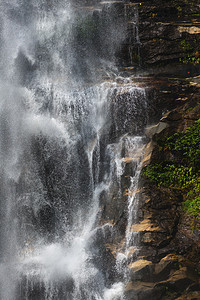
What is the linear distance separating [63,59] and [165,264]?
699 cm

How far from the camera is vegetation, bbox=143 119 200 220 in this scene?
747 centimetres

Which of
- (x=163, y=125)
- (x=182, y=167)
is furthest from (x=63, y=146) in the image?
(x=182, y=167)

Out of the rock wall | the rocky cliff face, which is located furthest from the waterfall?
the rock wall

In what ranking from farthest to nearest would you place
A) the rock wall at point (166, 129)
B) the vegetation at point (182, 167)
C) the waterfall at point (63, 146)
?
the waterfall at point (63, 146) < the vegetation at point (182, 167) < the rock wall at point (166, 129)

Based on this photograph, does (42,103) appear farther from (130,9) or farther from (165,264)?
(165,264)

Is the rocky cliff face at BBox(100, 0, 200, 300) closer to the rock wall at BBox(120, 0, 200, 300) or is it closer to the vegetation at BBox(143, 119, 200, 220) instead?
the rock wall at BBox(120, 0, 200, 300)

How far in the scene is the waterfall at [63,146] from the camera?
7.80 m

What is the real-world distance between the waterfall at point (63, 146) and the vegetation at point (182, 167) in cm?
68

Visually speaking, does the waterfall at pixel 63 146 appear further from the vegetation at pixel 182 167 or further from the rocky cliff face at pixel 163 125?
the vegetation at pixel 182 167

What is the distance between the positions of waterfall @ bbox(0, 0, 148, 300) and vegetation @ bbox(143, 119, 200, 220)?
0.68 metres

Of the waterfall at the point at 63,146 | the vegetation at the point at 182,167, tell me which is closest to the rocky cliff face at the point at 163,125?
the vegetation at the point at 182,167

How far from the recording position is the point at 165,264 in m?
7.08

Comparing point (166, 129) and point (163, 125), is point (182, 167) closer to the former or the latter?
point (166, 129)

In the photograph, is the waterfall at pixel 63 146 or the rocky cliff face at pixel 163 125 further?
the waterfall at pixel 63 146
